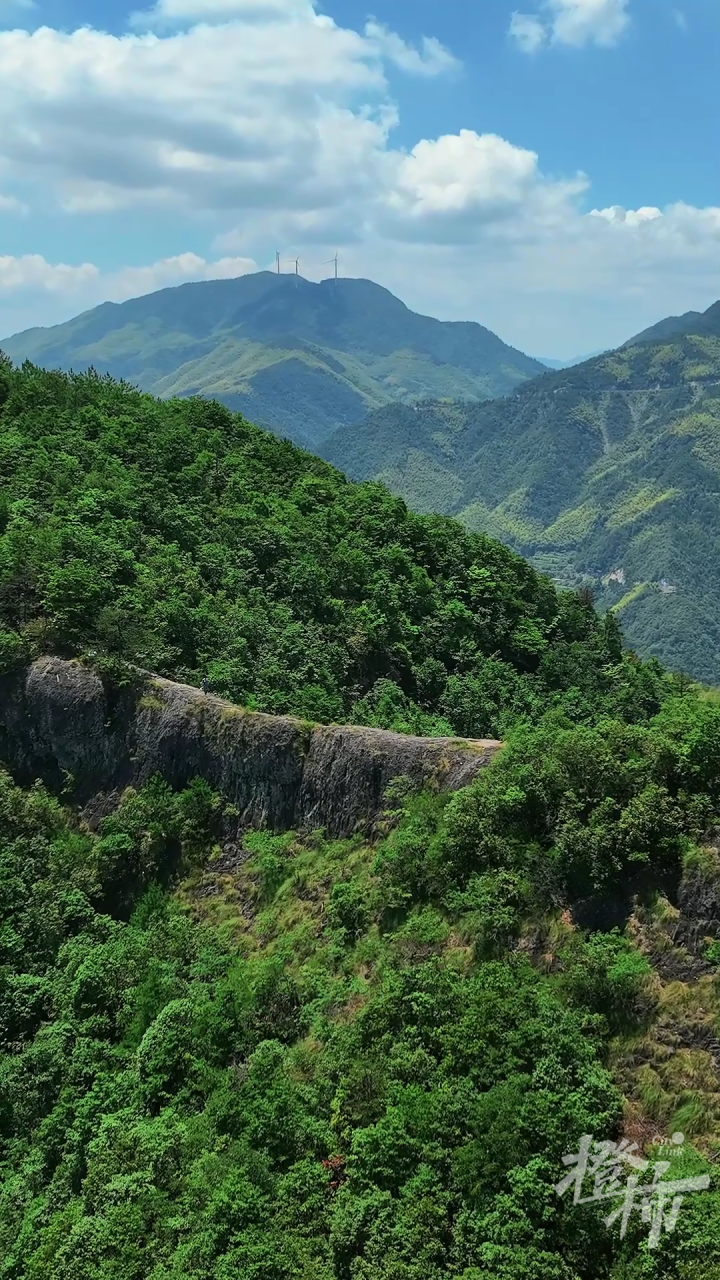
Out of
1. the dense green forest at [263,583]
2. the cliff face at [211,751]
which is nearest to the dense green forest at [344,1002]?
the dense green forest at [263,583]

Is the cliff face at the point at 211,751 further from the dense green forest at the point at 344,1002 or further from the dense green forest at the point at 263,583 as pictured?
the dense green forest at the point at 263,583

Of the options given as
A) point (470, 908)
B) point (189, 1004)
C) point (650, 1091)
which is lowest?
point (189, 1004)

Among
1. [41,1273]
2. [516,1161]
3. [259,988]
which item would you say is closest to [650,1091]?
[516,1161]

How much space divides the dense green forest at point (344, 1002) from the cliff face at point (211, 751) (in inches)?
24.5

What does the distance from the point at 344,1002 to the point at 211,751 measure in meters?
8.08

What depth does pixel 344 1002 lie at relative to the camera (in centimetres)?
1586

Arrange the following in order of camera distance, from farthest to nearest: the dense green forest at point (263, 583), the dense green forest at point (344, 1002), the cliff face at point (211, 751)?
the dense green forest at point (263, 583) → the cliff face at point (211, 751) → the dense green forest at point (344, 1002)

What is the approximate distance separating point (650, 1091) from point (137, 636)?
18.2 m

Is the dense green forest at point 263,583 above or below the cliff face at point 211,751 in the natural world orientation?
above

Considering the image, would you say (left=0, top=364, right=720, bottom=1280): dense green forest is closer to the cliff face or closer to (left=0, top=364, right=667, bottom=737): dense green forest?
(left=0, top=364, right=667, bottom=737): dense green forest

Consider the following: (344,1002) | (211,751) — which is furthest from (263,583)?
(344,1002)

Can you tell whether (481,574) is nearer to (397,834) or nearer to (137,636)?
(137,636)

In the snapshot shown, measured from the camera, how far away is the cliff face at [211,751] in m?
19.4

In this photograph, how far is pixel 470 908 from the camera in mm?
15633
